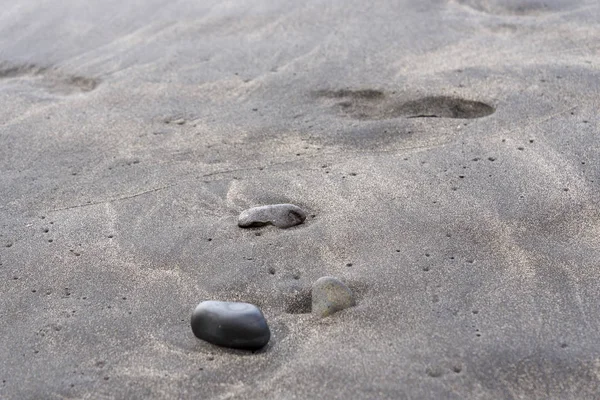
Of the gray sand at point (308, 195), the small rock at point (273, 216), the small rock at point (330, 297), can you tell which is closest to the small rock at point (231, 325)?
the gray sand at point (308, 195)

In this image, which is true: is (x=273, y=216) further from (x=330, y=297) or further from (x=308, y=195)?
(x=330, y=297)

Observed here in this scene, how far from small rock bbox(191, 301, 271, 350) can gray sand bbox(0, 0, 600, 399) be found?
1.6 inches

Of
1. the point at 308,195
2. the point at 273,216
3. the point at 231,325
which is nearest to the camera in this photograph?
the point at 231,325

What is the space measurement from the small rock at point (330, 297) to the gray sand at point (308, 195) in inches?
1.3

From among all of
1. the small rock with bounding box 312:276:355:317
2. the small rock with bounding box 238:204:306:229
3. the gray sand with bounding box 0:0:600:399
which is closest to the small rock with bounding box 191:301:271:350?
the gray sand with bounding box 0:0:600:399

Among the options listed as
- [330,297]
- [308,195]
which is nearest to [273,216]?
[308,195]

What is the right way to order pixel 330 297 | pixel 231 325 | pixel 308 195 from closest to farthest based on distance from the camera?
pixel 231 325
pixel 330 297
pixel 308 195

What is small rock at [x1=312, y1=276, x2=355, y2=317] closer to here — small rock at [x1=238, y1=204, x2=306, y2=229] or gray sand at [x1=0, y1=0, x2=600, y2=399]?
gray sand at [x1=0, y1=0, x2=600, y2=399]

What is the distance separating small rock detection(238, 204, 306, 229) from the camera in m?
2.55

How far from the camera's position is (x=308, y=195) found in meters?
2.72

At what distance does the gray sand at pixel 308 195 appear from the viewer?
200 centimetres

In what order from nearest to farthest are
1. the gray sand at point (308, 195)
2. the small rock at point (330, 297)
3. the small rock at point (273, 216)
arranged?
the gray sand at point (308, 195) → the small rock at point (330, 297) → the small rock at point (273, 216)

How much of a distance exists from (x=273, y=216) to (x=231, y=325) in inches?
23.5

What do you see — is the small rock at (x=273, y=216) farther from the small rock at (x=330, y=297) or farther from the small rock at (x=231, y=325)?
the small rock at (x=231, y=325)
